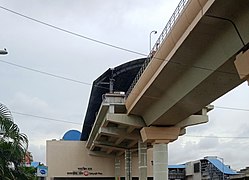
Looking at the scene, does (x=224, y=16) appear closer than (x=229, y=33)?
Yes

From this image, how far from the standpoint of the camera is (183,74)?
74.5 ft

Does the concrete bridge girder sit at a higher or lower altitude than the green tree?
higher

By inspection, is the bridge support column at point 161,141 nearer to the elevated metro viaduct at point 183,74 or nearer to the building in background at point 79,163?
the elevated metro viaduct at point 183,74

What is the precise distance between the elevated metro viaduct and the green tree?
7.02 meters

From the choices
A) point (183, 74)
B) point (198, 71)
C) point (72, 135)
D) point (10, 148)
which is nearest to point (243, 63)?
point (198, 71)

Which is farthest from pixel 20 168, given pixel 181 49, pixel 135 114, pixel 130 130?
pixel 130 130

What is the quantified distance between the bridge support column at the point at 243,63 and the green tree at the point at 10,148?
7.99 meters

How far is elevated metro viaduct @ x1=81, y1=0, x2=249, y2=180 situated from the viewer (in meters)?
16.4

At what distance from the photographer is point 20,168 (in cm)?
1914

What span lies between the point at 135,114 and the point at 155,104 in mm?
5297

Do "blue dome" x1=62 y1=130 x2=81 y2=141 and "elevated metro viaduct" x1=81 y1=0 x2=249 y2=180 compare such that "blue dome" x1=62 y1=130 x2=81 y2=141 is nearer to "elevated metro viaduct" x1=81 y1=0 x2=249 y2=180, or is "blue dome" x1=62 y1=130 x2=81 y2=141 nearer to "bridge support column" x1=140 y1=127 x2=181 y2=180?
"elevated metro viaduct" x1=81 y1=0 x2=249 y2=180

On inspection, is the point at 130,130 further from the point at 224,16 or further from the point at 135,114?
the point at 224,16

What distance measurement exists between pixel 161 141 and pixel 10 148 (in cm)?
1836

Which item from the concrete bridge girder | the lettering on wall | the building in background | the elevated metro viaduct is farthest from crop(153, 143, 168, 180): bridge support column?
the lettering on wall
